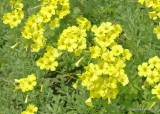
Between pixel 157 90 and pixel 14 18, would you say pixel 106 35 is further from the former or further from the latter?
pixel 14 18

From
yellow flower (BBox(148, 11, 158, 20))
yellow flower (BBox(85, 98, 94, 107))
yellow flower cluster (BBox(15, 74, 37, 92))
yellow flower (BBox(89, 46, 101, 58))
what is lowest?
yellow flower (BBox(85, 98, 94, 107))

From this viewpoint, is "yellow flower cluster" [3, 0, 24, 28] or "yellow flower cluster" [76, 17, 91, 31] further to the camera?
"yellow flower cluster" [3, 0, 24, 28]

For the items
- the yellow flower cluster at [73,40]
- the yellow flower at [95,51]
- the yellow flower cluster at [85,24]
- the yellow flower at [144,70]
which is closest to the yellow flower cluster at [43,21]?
the yellow flower cluster at [85,24]

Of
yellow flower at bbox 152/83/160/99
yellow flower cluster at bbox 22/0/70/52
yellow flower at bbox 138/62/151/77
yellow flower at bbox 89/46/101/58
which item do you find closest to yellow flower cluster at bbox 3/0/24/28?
yellow flower cluster at bbox 22/0/70/52

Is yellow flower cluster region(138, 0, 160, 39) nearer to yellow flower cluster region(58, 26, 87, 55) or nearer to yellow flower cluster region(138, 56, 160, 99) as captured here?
yellow flower cluster region(138, 56, 160, 99)

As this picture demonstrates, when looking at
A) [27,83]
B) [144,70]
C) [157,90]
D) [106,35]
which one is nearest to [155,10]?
[106,35]

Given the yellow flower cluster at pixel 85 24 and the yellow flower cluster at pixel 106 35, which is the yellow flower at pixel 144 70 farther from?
the yellow flower cluster at pixel 85 24
